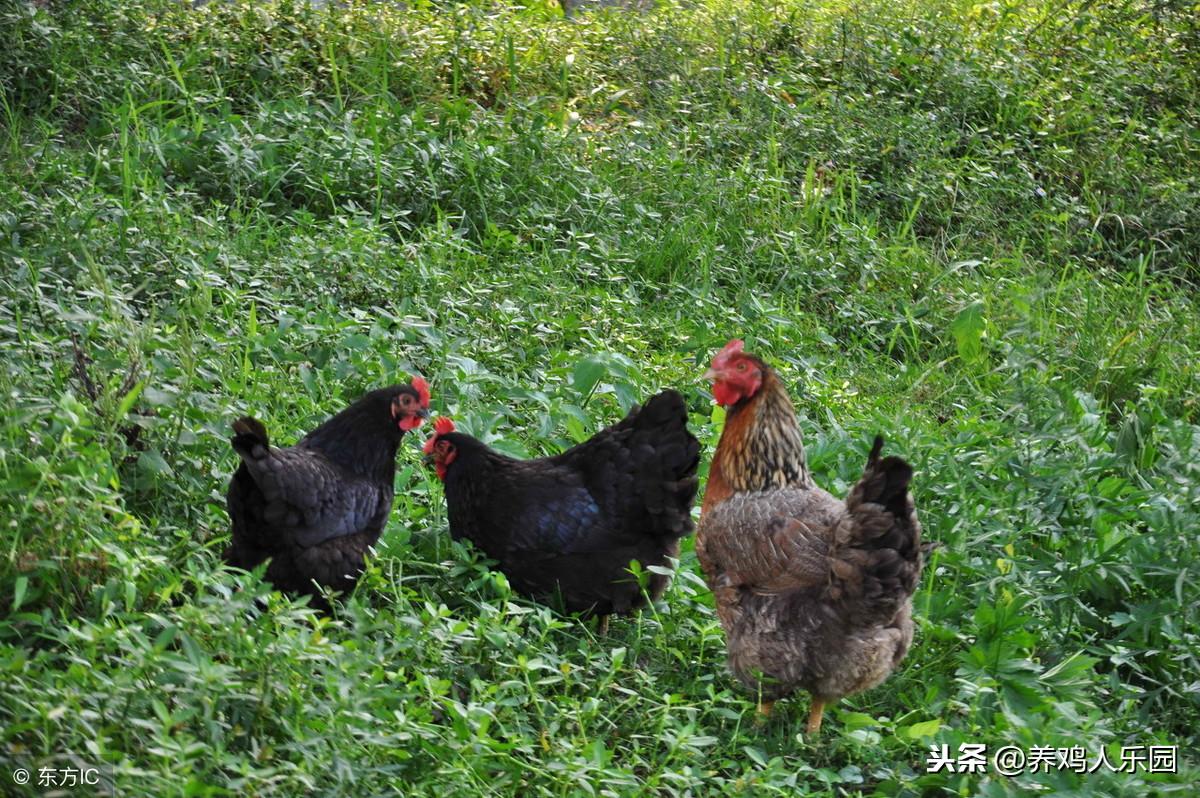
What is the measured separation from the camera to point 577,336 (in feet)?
20.2

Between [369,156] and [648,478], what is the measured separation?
126 inches

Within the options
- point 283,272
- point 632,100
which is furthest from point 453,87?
point 283,272

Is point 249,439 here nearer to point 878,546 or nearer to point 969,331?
point 878,546

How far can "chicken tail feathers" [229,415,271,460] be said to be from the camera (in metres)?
4.02

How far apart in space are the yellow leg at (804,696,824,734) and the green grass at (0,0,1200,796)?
3.4 inches

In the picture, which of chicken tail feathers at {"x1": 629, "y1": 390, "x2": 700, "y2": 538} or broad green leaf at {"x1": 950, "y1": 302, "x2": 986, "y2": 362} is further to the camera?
broad green leaf at {"x1": 950, "y1": 302, "x2": 986, "y2": 362}

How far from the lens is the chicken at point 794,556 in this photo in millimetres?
3828

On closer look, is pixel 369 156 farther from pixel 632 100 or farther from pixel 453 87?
pixel 632 100

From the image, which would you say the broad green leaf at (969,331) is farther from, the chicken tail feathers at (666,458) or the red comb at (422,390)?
the red comb at (422,390)

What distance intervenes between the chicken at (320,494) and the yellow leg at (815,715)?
62.4 inches

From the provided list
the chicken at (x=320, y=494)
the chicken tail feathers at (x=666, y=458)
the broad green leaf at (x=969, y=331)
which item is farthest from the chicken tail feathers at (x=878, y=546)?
the broad green leaf at (x=969, y=331)
